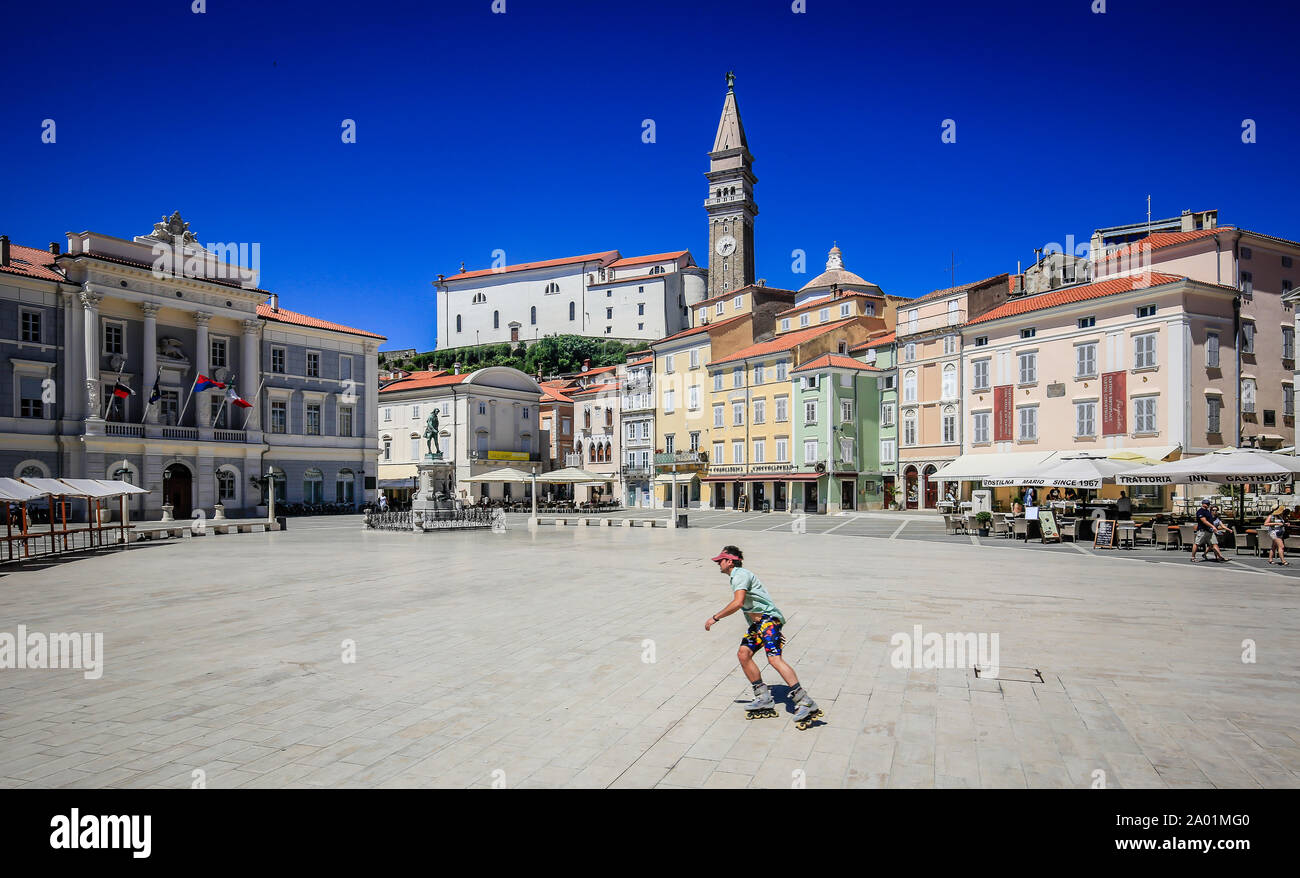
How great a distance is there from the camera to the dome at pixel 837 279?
224 ft

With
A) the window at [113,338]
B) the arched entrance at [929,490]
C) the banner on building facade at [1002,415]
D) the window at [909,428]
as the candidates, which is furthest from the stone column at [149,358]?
the banner on building facade at [1002,415]

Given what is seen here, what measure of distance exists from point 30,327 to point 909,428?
50.4 m

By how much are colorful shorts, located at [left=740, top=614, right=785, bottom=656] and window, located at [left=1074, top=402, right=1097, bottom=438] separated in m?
39.0

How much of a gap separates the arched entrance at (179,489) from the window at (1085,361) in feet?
163

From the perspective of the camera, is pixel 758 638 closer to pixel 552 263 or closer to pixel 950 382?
pixel 950 382

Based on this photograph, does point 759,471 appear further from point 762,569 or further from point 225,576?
point 225,576

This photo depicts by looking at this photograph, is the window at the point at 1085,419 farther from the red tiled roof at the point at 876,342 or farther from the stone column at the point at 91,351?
the stone column at the point at 91,351

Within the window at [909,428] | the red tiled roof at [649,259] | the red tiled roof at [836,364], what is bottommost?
the window at [909,428]

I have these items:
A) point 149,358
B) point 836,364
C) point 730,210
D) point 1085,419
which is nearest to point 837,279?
point 836,364

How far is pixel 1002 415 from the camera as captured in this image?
43.8m
